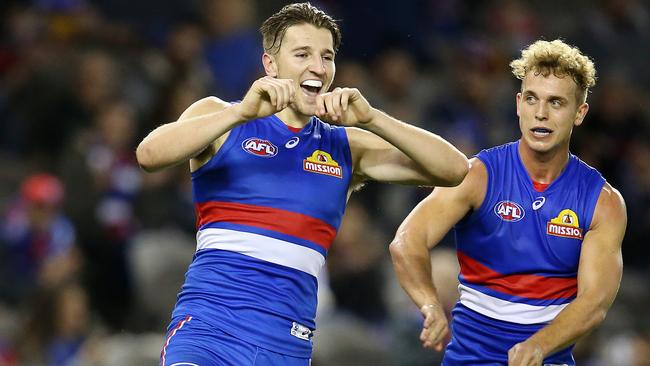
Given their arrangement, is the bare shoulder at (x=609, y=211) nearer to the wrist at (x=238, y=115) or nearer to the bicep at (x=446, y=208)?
the bicep at (x=446, y=208)

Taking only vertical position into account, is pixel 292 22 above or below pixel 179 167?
below

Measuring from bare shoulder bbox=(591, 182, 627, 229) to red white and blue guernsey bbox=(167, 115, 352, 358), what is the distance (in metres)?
1.33

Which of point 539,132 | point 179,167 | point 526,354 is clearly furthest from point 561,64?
point 179,167

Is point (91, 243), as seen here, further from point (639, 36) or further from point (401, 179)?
point (639, 36)

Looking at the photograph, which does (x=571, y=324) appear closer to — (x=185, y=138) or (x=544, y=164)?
(x=544, y=164)

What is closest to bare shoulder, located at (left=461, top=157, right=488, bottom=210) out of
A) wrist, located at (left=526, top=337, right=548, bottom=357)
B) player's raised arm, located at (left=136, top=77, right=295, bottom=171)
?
wrist, located at (left=526, top=337, right=548, bottom=357)

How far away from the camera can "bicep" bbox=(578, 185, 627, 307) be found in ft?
20.0

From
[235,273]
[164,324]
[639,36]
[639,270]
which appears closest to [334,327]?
[164,324]

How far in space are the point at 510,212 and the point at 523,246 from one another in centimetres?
19

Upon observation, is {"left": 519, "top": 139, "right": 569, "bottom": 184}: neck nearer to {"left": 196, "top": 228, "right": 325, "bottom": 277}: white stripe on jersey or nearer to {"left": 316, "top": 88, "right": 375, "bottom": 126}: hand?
{"left": 316, "top": 88, "right": 375, "bottom": 126}: hand

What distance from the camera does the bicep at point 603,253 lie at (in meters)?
6.09

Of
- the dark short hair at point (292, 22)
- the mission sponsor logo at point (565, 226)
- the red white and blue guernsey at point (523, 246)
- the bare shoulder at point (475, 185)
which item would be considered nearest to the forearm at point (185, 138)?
the dark short hair at point (292, 22)

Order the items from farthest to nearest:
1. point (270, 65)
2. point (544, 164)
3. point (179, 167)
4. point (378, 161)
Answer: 1. point (179, 167)
2. point (544, 164)
3. point (378, 161)
4. point (270, 65)

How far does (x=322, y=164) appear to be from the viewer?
6094 millimetres
